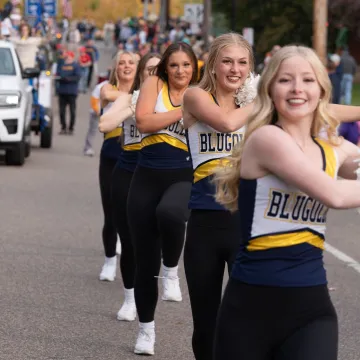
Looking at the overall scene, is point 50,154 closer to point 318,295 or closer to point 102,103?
point 102,103

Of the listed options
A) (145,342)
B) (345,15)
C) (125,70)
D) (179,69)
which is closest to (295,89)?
(179,69)

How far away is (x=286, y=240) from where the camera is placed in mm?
4207

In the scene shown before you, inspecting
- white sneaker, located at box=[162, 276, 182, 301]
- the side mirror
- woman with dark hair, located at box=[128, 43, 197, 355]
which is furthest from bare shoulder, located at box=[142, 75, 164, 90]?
the side mirror

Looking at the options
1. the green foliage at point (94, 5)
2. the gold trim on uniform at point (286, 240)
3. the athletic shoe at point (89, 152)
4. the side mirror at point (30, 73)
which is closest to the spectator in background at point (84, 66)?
the athletic shoe at point (89, 152)

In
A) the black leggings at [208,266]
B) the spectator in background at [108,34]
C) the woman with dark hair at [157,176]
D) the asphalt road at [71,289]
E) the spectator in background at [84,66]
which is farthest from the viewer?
the spectator in background at [108,34]

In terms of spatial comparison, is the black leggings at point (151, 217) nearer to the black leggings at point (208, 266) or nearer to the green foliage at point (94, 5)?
the black leggings at point (208, 266)

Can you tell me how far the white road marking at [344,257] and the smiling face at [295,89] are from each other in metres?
6.15

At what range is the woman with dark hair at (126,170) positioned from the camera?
771 cm

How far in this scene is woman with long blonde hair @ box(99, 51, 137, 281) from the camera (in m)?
9.02

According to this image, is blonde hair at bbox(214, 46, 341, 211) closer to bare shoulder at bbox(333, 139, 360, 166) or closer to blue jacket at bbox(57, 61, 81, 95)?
bare shoulder at bbox(333, 139, 360, 166)

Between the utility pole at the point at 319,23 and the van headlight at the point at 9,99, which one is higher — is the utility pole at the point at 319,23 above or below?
above

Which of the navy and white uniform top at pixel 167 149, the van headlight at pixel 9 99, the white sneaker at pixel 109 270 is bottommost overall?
the white sneaker at pixel 109 270

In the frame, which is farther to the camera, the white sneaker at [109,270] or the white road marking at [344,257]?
the white road marking at [344,257]

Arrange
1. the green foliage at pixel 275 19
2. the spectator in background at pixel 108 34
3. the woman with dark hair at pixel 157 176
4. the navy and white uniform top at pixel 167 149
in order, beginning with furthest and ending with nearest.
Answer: the spectator in background at pixel 108 34 < the green foliage at pixel 275 19 < the navy and white uniform top at pixel 167 149 < the woman with dark hair at pixel 157 176
